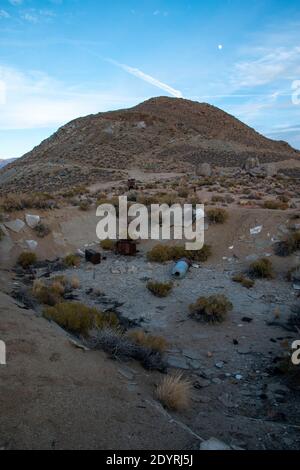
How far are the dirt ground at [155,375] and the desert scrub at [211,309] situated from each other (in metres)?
0.20

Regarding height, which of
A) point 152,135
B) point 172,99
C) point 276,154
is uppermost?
point 172,99

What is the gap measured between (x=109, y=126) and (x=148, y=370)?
6202 cm

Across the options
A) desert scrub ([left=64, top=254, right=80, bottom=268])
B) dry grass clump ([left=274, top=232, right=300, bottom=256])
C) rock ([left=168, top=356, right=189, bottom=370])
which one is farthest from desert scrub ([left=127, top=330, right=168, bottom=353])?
dry grass clump ([left=274, top=232, right=300, bottom=256])

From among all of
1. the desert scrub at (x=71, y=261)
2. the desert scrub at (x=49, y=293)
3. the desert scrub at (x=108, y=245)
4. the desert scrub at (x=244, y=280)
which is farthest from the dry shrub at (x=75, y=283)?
the desert scrub at (x=244, y=280)

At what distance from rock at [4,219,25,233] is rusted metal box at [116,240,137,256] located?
3.87m

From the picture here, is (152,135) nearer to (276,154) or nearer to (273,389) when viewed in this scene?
(276,154)

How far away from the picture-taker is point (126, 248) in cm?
1415

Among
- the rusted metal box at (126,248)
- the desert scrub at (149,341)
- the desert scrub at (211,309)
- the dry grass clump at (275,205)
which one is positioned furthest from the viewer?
the dry grass clump at (275,205)

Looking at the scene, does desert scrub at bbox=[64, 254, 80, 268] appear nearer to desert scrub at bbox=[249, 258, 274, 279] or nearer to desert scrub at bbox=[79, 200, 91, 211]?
desert scrub at bbox=[79, 200, 91, 211]

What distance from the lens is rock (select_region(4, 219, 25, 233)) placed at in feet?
48.0

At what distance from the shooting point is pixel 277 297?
10305mm

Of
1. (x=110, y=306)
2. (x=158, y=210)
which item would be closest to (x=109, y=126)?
(x=158, y=210)

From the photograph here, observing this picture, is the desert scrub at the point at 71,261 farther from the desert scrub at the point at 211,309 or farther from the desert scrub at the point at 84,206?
the desert scrub at the point at 211,309

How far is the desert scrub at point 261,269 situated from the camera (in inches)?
455
